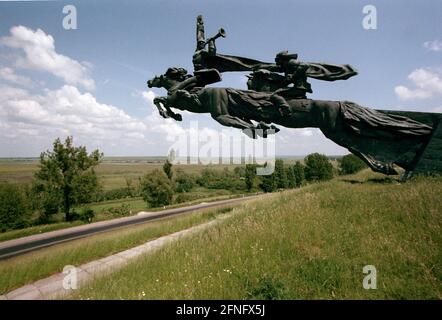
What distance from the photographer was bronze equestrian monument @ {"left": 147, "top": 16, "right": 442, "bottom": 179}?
31.9 feet

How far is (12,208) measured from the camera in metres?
42.0

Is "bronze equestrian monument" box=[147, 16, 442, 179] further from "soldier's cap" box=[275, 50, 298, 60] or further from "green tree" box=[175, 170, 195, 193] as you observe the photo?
"green tree" box=[175, 170, 195, 193]

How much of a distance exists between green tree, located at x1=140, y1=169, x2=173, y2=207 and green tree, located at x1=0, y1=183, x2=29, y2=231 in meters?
24.5

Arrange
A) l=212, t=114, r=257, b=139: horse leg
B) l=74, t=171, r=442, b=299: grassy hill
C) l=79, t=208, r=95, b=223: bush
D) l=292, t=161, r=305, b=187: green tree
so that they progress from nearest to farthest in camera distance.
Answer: l=74, t=171, r=442, b=299: grassy hill → l=212, t=114, r=257, b=139: horse leg → l=79, t=208, r=95, b=223: bush → l=292, t=161, r=305, b=187: green tree

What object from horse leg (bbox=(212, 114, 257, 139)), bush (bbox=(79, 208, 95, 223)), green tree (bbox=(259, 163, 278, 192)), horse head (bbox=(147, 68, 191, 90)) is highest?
horse head (bbox=(147, 68, 191, 90))

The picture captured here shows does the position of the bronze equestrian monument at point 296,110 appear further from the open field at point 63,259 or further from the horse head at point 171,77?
the open field at point 63,259

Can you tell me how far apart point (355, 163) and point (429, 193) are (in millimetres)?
40505

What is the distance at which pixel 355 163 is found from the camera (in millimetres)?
45000

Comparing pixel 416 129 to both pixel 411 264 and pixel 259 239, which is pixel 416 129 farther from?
pixel 259 239

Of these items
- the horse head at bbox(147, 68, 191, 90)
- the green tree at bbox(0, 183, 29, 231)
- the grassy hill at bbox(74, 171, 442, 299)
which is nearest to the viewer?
the grassy hill at bbox(74, 171, 442, 299)

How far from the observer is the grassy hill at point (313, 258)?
483cm

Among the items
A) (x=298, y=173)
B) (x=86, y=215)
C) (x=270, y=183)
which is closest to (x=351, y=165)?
(x=298, y=173)

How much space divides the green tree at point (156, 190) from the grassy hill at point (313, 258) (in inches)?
2255

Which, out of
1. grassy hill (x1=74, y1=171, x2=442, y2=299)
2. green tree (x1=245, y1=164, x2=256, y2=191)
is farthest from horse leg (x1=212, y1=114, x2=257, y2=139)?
green tree (x1=245, y1=164, x2=256, y2=191)
